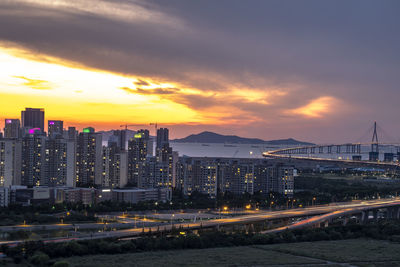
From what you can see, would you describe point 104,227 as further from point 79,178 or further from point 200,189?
point 79,178

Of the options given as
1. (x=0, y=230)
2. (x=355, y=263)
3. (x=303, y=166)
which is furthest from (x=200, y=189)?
(x=303, y=166)

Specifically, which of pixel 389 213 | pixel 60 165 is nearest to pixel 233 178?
pixel 389 213

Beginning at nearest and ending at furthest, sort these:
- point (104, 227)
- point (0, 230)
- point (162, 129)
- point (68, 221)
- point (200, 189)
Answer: point (0, 230) → point (104, 227) → point (68, 221) → point (200, 189) → point (162, 129)

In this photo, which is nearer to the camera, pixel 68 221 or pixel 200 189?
pixel 68 221

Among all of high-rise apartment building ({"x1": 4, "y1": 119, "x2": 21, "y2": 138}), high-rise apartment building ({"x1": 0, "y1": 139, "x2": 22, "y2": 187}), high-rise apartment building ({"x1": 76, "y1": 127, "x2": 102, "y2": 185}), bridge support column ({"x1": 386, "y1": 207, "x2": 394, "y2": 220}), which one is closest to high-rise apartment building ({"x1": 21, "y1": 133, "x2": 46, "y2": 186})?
high-rise apartment building ({"x1": 0, "y1": 139, "x2": 22, "y2": 187})

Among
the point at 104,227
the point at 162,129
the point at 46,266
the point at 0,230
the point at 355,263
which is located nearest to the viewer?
the point at 46,266

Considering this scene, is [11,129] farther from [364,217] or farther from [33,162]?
[364,217]

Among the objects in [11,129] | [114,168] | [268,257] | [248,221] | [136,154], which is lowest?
[268,257]
